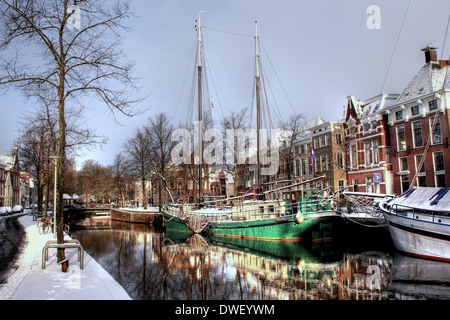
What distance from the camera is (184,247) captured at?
24.6 m

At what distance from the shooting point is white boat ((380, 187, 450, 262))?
16.8 meters

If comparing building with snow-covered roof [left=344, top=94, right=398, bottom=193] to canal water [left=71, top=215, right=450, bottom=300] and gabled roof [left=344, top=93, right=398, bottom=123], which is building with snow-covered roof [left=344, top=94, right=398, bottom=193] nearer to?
gabled roof [left=344, top=93, right=398, bottom=123]

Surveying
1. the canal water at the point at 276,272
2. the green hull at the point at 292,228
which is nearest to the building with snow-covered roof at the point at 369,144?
the green hull at the point at 292,228

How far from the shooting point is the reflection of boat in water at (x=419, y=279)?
11.5 m

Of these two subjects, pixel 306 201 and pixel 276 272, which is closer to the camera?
pixel 276 272

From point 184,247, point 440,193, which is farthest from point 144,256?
point 440,193

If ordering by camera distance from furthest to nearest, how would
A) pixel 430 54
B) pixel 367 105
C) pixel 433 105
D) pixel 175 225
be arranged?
pixel 367 105, pixel 175 225, pixel 430 54, pixel 433 105

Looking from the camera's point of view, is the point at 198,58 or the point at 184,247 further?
the point at 198,58

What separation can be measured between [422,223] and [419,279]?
16.2ft

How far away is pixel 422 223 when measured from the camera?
1759 cm

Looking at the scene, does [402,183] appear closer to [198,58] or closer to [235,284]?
[198,58]

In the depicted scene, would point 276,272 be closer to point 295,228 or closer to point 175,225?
point 295,228

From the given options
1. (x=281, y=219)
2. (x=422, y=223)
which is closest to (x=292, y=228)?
(x=281, y=219)
